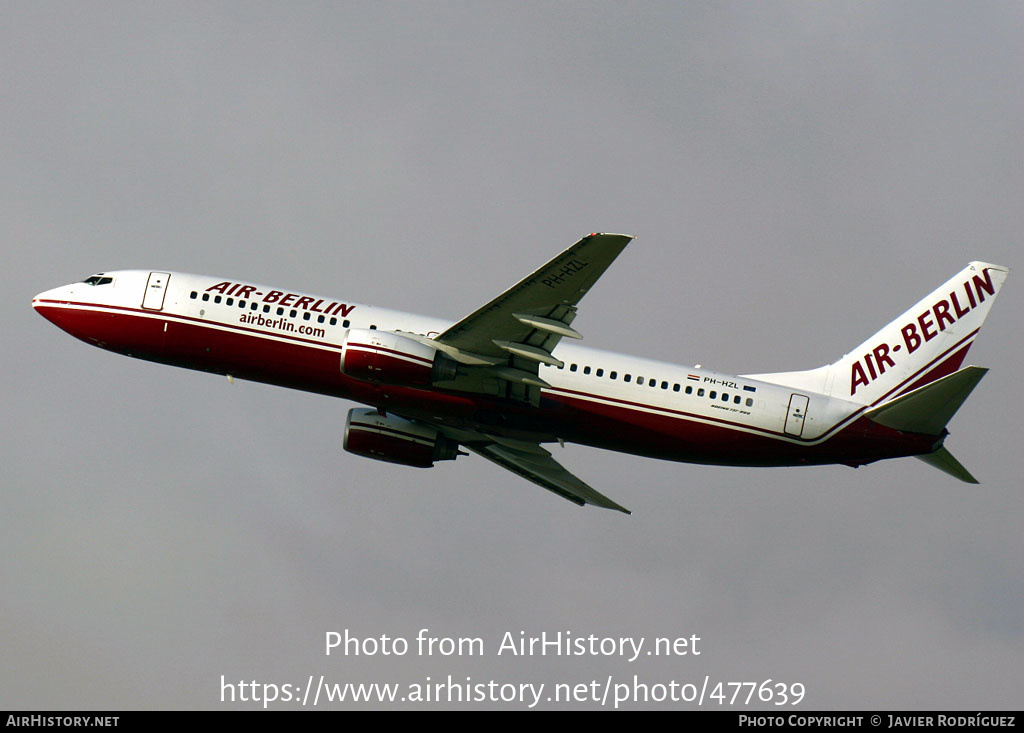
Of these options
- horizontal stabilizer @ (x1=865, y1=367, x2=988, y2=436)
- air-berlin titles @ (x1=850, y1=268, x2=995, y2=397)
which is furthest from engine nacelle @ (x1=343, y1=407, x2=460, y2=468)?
horizontal stabilizer @ (x1=865, y1=367, x2=988, y2=436)

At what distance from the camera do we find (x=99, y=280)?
55.9 m

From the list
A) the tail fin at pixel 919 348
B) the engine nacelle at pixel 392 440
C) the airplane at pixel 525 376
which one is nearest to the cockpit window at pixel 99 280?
the airplane at pixel 525 376

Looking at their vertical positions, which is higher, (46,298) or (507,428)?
(46,298)

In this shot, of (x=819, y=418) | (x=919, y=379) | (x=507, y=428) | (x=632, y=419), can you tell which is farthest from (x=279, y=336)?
(x=919, y=379)

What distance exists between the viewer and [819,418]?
171 feet

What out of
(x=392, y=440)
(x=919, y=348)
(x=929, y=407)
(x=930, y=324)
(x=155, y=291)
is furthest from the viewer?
(x=392, y=440)

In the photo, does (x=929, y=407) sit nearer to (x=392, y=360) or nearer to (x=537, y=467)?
(x=537, y=467)

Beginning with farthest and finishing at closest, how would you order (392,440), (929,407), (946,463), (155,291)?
(392,440)
(155,291)
(946,463)
(929,407)

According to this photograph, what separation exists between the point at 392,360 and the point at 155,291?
11.6 m

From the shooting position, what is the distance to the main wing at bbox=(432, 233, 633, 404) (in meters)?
44.8

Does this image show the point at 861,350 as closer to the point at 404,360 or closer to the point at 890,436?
the point at 890,436

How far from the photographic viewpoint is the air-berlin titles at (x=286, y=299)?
174 feet

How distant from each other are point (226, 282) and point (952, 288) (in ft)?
98.2

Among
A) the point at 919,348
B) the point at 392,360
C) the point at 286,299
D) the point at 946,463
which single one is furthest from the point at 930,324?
the point at 286,299
